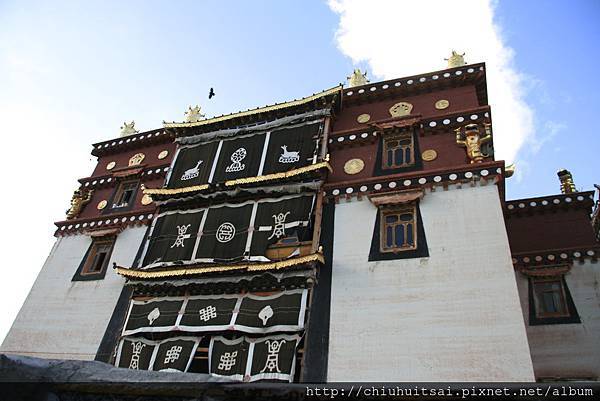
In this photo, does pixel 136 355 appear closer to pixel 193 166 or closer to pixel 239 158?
pixel 193 166

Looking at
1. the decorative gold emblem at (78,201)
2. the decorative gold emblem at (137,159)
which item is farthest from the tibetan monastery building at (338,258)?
the decorative gold emblem at (137,159)

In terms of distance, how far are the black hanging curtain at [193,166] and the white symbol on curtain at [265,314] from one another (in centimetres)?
635

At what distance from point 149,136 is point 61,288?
7974mm

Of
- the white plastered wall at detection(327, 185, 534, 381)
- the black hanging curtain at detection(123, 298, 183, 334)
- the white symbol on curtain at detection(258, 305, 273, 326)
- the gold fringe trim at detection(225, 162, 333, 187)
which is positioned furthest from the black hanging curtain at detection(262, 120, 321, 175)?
the black hanging curtain at detection(123, 298, 183, 334)

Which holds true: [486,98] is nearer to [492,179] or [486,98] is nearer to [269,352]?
[492,179]

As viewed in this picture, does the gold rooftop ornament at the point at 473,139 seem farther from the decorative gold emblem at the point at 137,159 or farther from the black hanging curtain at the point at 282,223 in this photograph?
the decorative gold emblem at the point at 137,159

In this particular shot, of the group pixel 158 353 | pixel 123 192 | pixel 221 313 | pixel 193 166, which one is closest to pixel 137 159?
pixel 123 192

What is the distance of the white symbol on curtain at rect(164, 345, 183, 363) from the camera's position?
1324 cm

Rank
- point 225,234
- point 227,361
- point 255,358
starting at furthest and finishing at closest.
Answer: point 225,234
point 227,361
point 255,358

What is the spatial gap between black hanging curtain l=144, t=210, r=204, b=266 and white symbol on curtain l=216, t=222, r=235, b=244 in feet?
3.22

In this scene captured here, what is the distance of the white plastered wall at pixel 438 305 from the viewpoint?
10.7 metres

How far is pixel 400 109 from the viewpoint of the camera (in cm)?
1677

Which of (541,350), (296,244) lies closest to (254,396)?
(296,244)

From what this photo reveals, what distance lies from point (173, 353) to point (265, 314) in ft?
10.2
